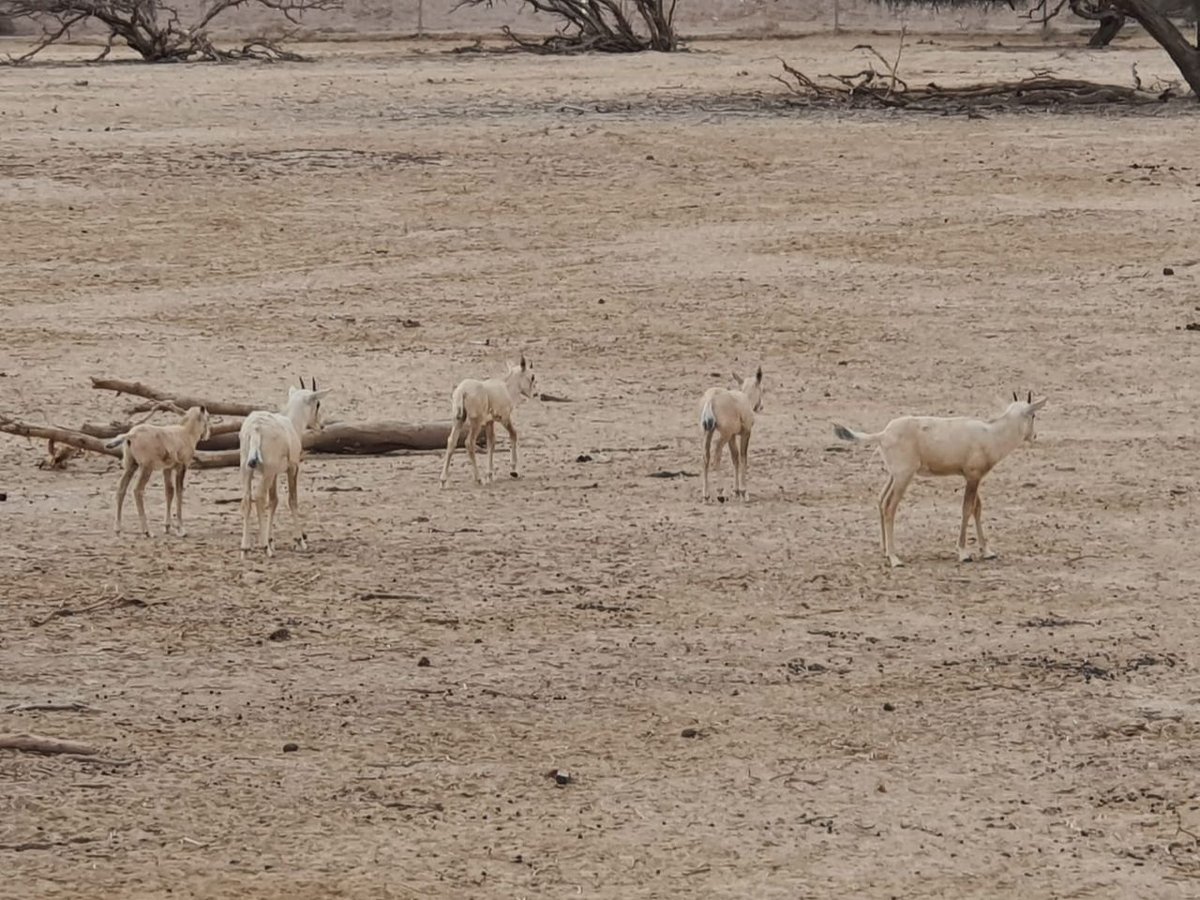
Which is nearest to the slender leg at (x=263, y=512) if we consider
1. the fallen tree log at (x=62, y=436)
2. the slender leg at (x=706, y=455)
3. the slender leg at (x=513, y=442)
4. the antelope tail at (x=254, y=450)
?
the antelope tail at (x=254, y=450)

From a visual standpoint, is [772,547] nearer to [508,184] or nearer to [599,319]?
[599,319]

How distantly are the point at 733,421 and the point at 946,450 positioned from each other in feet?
5.06

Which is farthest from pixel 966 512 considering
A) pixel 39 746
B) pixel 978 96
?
pixel 978 96

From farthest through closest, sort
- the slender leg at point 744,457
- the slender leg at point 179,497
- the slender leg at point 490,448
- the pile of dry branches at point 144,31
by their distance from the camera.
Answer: the pile of dry branches at point 144,31, the slender leg at point 490,448, the slender leg at point 744,457, the slender leg at point 179,497

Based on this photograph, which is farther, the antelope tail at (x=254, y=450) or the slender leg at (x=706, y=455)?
the slender leg at (x=706, y=455)

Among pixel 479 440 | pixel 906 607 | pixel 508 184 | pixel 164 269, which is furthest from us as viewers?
pixel 508 184

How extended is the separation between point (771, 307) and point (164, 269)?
4423 mm

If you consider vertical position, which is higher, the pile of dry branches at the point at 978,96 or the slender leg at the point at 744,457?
the pile of dry branches at the point at 978,96

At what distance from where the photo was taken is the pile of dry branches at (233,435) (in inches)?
520

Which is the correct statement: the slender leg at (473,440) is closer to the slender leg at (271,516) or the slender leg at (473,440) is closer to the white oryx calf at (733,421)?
the white oryx calf at (733,421)

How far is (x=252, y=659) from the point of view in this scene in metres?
9.84

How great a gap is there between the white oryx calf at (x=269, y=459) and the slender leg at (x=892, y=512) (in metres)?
2.58

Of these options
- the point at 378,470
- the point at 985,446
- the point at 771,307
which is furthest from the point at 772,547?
the point at 771,307

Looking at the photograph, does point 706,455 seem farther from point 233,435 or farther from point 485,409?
point 233,435
